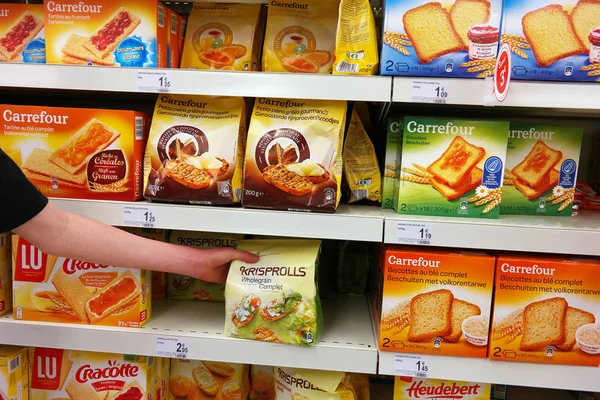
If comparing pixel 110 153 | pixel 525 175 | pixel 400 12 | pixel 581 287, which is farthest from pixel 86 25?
pixel 581 287

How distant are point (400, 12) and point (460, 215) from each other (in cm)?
62

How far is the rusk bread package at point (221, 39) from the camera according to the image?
1618 mm

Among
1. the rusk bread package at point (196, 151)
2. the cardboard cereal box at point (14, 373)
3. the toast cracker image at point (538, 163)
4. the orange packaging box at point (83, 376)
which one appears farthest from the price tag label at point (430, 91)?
the cardboard cereal box at point (14, 373)

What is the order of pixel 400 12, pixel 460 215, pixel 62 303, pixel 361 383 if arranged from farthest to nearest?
1. pixel 361 383
2. pixel 62 303
3. pixel 460 215
4. pixel 400 12

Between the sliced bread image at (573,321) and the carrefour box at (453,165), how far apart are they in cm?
35

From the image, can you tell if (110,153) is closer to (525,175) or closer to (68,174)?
(68,174)

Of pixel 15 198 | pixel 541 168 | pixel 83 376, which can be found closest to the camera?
pixel 15 198

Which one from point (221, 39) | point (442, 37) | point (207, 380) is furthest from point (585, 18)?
point (207, 380)

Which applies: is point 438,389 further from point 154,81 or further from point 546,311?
point 154,81

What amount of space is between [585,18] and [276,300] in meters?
1.18

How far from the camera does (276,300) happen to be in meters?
1.38

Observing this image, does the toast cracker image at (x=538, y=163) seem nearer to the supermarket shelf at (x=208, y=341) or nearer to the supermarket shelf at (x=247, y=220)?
the supermarket shelf at (x=247, y=220)

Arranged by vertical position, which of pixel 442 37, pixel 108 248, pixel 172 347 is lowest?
pixel 172 347

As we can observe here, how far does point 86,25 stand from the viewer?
1423 mm
